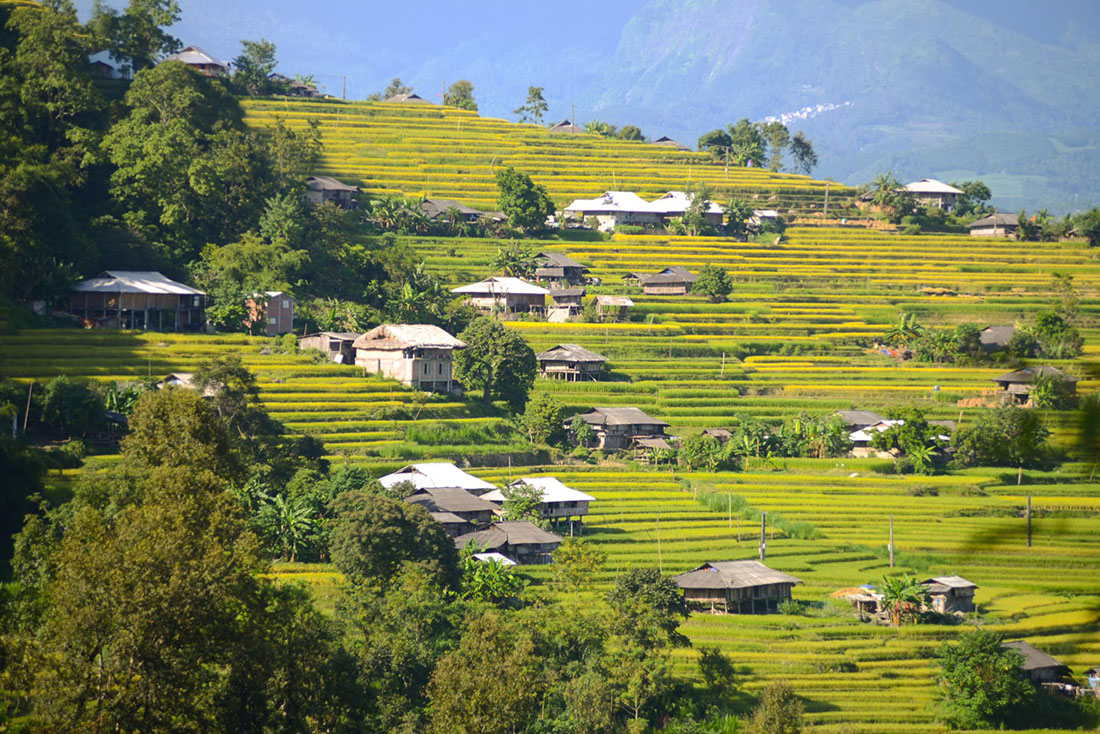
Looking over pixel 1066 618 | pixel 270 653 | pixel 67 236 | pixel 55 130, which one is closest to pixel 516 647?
pixel 270 653

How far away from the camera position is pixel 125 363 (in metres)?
38.9

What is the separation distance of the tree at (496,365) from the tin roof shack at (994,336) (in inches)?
829

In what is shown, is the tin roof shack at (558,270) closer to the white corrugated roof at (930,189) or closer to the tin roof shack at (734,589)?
the tin roof shack at (734,589)

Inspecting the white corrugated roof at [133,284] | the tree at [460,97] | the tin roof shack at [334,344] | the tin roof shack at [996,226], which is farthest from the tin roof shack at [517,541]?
the tree at [460,97]

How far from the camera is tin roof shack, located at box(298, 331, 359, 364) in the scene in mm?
45906

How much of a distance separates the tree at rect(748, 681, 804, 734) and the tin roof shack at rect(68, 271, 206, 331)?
88.6 feet

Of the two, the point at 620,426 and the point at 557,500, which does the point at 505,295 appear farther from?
the point at 557,500

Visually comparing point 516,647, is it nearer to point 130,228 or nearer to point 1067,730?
point 1067,730

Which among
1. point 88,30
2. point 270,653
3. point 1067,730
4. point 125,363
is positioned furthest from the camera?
point 88,30

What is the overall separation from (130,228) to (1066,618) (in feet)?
118

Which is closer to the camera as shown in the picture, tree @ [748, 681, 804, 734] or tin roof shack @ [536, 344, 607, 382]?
tree @ [748, 681, 804, 734]

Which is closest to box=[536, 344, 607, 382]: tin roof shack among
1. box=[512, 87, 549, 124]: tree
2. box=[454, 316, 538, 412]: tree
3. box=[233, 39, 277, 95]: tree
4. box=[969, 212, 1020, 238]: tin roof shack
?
box=[454, 316, 538, 412]: tree

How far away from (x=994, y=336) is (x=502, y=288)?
879 inches

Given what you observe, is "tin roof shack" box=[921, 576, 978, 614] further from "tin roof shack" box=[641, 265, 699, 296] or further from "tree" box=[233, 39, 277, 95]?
"tree" box=[233, 39, 277, 95]
